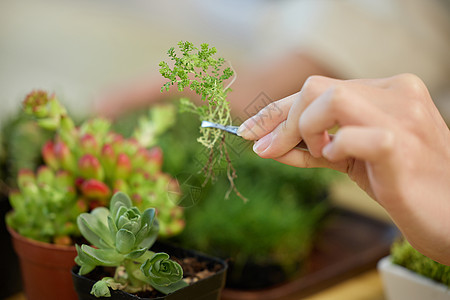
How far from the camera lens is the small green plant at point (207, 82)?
326 millimetres

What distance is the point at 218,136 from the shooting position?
363 millimetres

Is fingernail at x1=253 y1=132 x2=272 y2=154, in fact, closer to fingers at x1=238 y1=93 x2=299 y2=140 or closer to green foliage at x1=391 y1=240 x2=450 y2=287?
fingers at x1=238 y1=93 x2=299 y2=140

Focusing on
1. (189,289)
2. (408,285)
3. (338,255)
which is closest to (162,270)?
(189,289)

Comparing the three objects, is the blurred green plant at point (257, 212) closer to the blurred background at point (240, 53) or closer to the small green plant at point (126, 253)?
the blurred background at point (240, 53)

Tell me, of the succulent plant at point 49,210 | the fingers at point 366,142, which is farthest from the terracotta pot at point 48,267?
the fingers at point 366,142

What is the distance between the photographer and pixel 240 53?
1565mm

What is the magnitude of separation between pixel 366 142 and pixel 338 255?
1.45ft

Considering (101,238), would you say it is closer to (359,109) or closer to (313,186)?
(359,109)

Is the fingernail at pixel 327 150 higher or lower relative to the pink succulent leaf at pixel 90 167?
higher

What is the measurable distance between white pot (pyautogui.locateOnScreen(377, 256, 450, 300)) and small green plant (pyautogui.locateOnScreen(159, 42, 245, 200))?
0.24 meters

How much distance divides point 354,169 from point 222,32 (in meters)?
1.68

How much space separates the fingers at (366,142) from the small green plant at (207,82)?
106mm

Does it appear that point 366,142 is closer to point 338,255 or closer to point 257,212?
point 257,212

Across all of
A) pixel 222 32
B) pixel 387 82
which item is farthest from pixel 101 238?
pixel 222 32
